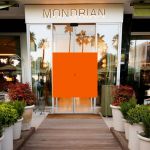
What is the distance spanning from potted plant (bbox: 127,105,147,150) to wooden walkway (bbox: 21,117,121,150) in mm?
563

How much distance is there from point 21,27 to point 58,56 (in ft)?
7.43

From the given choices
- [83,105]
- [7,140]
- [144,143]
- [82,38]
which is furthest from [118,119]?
[82,38]

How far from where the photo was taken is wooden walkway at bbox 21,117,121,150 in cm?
461

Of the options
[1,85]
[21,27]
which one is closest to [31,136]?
[1,85]

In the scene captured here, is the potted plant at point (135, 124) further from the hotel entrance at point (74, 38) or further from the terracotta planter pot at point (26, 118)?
the hotel entrance at point (74, 38)

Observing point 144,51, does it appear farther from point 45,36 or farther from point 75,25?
point 45,36

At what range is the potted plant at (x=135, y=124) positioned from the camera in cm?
393

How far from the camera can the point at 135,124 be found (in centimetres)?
398

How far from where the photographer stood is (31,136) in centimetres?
523

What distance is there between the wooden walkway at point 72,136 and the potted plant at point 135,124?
0.56 metres

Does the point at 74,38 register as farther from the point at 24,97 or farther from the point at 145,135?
the point at 145,135

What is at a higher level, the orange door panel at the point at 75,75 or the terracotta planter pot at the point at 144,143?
the orange door panel at the point at 75,75

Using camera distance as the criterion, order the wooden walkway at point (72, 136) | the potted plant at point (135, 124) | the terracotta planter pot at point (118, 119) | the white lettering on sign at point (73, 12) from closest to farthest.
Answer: the potted plant at point (135, 124) → the wooden walkway at point (72, 136) → the terracotta planter pot at point (118, 119) → the white lettering on sign at point (73, 12)

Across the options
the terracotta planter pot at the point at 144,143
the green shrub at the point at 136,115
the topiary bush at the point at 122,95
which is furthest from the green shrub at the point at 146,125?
the topiary bush at the point at 122,95
